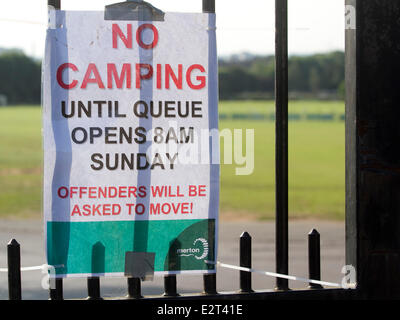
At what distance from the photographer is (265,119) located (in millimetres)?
74938

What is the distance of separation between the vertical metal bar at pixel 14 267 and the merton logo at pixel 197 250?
36.3 inches

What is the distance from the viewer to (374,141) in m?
4.32

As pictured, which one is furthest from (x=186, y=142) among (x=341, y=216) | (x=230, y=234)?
(x=341, y=216)

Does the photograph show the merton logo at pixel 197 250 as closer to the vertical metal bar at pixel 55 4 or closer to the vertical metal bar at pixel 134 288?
the vertical metal bar at pixel 134 288

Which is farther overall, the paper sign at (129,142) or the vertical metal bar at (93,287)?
the vertical metal bar at (93,287)

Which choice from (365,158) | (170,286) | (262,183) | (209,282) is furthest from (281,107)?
(262,183)

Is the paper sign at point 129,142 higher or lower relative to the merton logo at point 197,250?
higher

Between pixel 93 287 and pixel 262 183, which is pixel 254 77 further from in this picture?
pixel 93 287

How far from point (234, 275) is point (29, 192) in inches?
434

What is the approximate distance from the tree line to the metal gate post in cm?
6871

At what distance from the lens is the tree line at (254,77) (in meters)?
83.8

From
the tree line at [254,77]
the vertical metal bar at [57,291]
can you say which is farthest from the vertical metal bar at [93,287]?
the tree line at [254,77]
